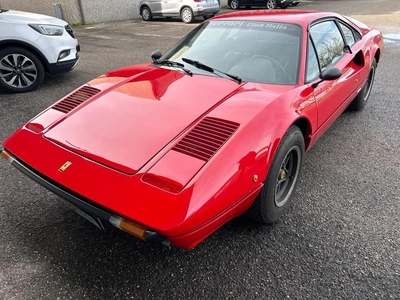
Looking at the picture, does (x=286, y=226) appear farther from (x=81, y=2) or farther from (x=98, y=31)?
(x=81, y=2)

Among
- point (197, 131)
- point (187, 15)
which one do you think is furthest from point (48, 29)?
point (187, 15)

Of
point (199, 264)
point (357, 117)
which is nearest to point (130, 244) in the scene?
point (199, 264)

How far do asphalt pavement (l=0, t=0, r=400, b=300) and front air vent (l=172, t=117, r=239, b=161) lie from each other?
726mm

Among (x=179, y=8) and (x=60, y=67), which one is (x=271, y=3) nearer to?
(x=179, y=8)

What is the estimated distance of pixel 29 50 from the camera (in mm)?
5055

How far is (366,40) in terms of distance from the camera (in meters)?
3.94

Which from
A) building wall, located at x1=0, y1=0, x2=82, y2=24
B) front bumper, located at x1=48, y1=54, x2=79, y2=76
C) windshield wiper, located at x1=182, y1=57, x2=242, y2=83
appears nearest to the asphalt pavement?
windshield wiper, located at x1=182, y1=57, x2=242, y2=83

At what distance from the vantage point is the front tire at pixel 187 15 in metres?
12.7

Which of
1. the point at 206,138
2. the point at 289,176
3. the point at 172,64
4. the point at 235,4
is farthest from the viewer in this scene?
the point at 235,4

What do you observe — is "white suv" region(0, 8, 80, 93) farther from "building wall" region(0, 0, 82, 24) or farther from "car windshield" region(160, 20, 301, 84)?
"building wall" region(0, 0, 82, 24)

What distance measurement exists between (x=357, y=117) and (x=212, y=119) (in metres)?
2.89

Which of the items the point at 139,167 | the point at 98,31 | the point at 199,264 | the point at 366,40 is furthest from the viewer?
the point at 98,31

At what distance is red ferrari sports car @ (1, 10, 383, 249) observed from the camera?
167 centimetres

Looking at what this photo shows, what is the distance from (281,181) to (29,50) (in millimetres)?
4540
